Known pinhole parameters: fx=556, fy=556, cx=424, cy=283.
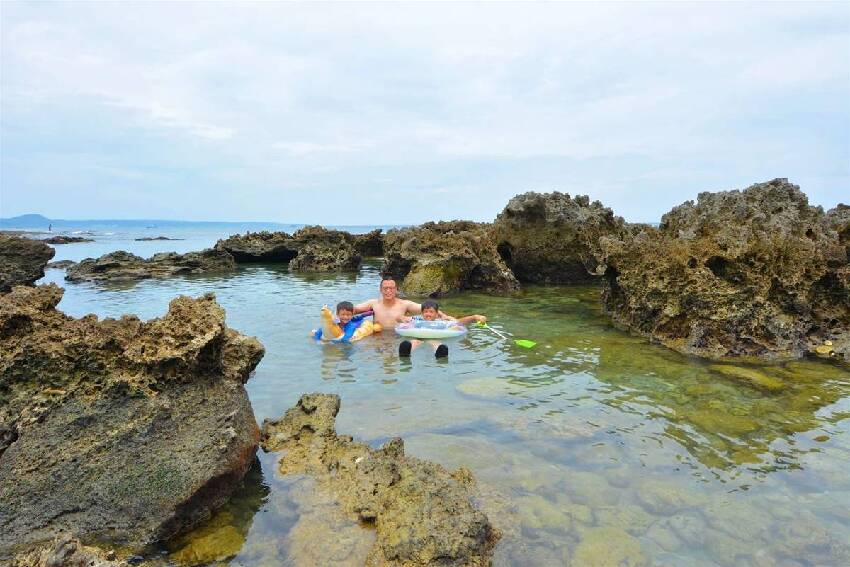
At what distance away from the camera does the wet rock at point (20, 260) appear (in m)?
18.0

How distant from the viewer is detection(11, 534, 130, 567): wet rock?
11.3 ft

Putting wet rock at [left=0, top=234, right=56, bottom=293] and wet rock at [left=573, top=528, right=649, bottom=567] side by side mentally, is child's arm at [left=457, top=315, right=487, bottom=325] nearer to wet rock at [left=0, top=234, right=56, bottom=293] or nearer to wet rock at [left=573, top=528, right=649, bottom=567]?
wet rock at [left=573, top=528, right=649, bottom=567]

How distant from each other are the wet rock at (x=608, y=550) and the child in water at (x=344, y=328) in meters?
7.46

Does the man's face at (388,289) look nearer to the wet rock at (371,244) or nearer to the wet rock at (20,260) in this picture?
the wet rock at (20,260)

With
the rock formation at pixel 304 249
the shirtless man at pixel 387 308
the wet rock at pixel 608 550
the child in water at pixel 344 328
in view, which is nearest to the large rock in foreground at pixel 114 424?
the wet rock at pixel 608 550

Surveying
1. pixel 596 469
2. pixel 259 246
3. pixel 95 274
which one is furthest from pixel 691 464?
pixel 259 246

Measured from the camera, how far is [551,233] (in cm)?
2042

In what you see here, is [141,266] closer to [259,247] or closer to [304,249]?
[259,247]

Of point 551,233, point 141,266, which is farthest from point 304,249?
point 551,233

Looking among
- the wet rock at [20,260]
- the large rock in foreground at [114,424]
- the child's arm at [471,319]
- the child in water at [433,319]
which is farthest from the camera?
the wet rock at [20,260]

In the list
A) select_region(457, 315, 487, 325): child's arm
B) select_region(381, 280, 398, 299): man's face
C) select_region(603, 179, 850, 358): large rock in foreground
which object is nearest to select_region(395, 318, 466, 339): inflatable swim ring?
select_region(457, 315, 487, 325): child's arm

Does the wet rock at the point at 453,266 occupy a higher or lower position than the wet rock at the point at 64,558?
higher

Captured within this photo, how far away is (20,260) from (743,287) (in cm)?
2121

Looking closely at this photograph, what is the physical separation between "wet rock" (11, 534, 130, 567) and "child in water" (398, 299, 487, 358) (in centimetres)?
662
